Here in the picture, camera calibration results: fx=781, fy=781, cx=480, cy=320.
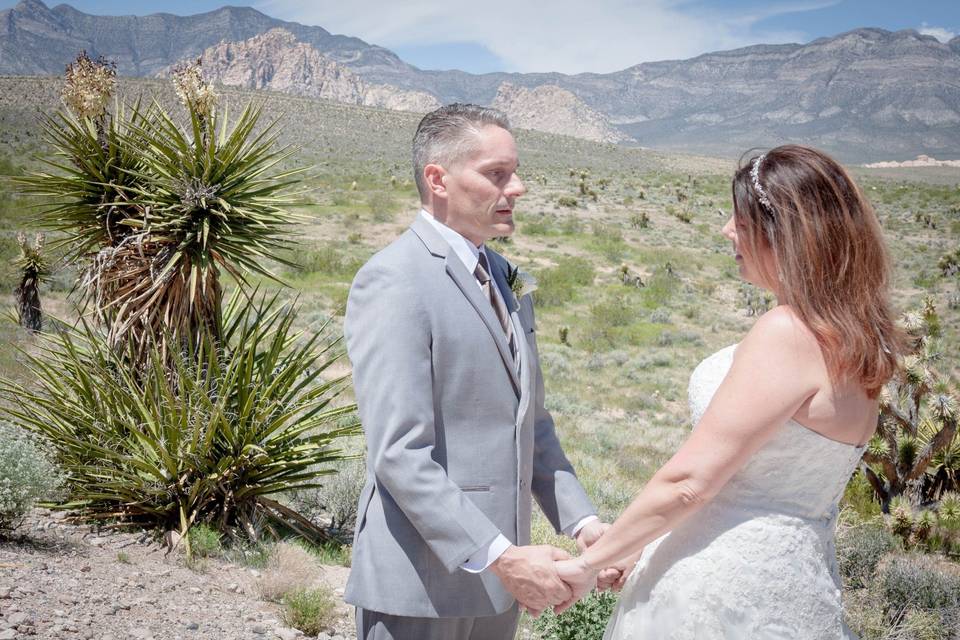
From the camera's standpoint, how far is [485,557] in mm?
1915

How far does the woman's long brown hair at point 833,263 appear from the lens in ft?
5.94

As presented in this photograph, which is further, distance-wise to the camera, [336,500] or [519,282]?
[336,500]

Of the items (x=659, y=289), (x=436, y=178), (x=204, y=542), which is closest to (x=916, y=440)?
(x=204, y=542)

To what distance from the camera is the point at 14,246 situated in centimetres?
1864

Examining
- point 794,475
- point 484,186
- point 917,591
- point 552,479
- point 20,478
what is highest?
point 484,186

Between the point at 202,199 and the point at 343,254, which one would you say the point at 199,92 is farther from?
the point at 343,254

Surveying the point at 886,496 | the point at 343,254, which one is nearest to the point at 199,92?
the point at 886,496

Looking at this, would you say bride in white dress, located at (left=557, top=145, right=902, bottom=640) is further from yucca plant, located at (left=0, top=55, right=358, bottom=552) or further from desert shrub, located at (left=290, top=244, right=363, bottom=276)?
desert shrub, located at (left=290, top=244, right=363, bottom=276)

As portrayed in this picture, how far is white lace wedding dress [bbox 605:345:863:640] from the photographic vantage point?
6.30ft

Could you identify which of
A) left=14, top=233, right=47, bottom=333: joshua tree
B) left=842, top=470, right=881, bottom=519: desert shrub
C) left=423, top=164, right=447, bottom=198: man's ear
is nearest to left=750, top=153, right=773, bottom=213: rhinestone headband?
left=423, top=164, right=447, bottom=198: man's ear

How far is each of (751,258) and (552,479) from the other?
935 mm

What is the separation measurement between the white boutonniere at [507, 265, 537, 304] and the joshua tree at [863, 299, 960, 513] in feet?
18.1

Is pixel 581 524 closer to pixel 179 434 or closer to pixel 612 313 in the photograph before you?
pixel 179 434

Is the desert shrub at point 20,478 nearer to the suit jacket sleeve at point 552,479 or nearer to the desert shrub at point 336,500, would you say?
the desert shrub at point 336,500
